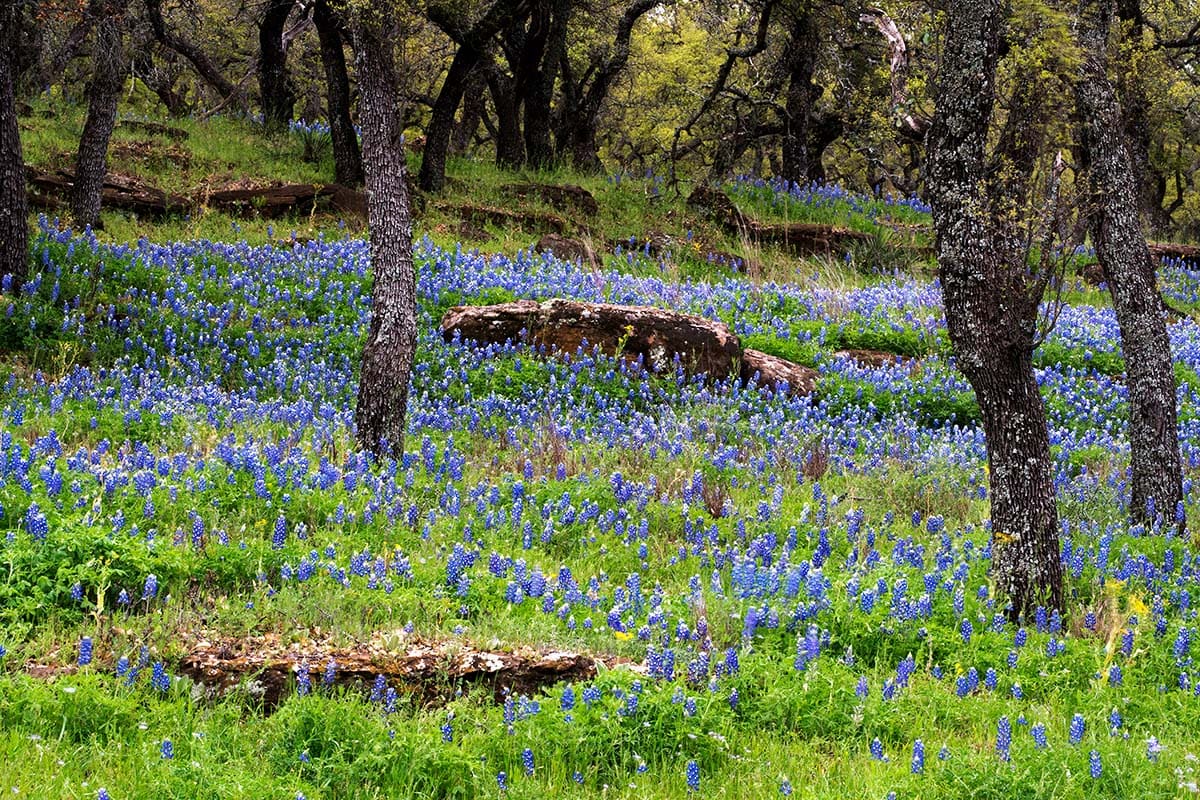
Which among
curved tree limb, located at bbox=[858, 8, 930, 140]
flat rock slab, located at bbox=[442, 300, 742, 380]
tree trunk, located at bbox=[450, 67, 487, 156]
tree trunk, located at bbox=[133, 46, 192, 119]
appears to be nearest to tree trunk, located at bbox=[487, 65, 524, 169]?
tree trunk, located at bbox=[450, 67, 487, 156]

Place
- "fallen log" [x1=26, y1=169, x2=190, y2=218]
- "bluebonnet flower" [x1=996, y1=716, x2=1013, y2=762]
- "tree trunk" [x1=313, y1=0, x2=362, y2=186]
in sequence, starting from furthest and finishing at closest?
"tree trunk" [x1=313, y1=0, x2=362, y2=186], "fallen log" [x1=26, y1=169, x2=190, y2=218], "bluebonnet flower" [x1=996, y1=716, x2=1013, y2=762]

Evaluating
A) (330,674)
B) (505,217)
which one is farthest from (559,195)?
(330,674)

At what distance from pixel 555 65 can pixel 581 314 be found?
10.9m

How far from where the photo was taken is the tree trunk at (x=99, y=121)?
49.0 feet

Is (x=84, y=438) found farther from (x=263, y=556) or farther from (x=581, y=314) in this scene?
(x=581, y=314)

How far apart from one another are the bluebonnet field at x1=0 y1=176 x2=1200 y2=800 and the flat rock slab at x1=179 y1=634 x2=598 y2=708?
0.24 feet

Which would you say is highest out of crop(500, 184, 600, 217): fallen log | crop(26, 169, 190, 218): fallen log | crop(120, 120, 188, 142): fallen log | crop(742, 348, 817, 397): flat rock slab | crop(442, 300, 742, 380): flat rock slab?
crop(120, 120, 188, 142): fallen log

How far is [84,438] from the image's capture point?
9.23 metres

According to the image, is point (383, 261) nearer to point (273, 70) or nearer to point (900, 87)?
point (900, 87)

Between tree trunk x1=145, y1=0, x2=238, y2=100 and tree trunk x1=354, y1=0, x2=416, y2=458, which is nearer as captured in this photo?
tree trunk x1=354, y1=0, x2=416, y2=458

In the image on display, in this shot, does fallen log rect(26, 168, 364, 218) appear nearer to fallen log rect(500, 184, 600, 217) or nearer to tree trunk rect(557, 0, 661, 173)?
fallen log rect(500, 184, 600, 217)

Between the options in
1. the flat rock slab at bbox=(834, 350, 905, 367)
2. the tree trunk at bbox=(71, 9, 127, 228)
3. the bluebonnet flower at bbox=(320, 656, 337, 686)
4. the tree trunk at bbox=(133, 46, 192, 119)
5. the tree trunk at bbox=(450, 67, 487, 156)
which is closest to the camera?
the bluebonnet flower at bbox=(320, 656, 337, 686)

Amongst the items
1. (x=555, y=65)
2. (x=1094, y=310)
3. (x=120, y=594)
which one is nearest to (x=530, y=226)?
(x=555, y=65)

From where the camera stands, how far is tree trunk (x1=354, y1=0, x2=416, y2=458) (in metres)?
9.48
